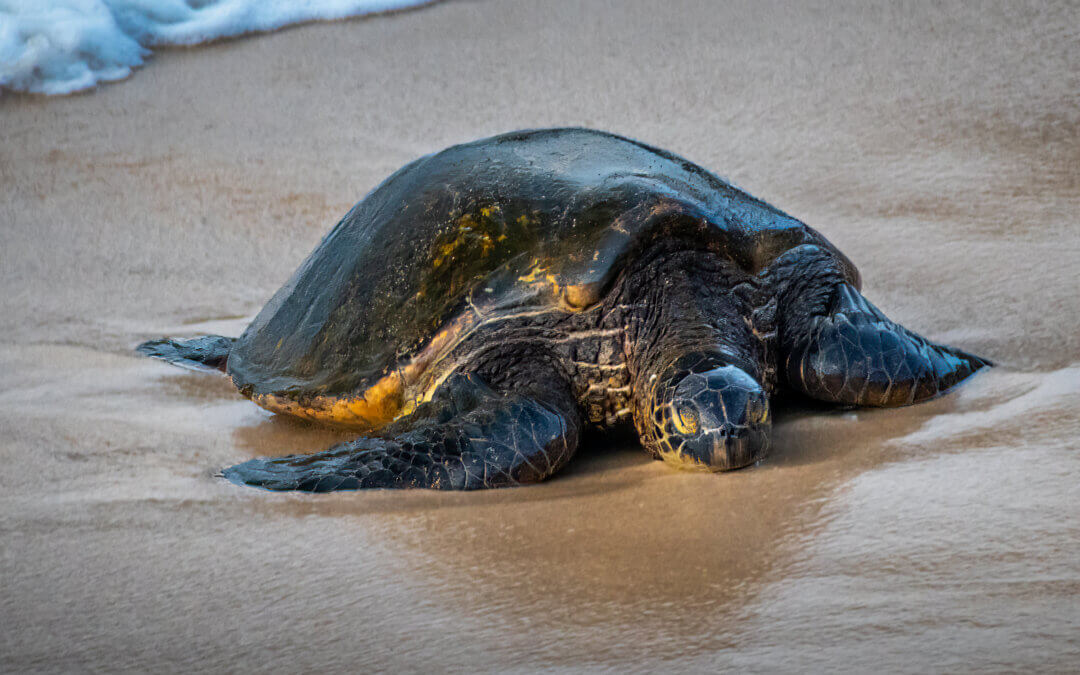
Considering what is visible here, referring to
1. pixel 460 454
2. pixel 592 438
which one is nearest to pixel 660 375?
pixel 592 438

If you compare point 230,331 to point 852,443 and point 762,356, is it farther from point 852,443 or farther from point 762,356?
point 852,443

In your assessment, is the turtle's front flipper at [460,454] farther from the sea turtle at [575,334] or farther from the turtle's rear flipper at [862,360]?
the turtle's rear flipper at [862,360]

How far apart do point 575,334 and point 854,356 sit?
78 cm

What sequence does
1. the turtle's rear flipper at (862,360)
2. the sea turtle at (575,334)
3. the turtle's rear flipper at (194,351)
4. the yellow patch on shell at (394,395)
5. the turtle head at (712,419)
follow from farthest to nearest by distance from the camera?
the turtle's rear flipper at (194,351), the yellow patch on shell at (394,395), the turtle's rear flipper at (862,360), the sea turtle at (575,334), the turtle head at (712,419)

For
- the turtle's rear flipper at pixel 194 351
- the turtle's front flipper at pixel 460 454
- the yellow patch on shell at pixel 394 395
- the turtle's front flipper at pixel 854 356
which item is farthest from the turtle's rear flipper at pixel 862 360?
the turtle's rear flipper at pixel 194 351

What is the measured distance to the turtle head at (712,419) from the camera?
8.16ft

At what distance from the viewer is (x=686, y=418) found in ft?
8.34

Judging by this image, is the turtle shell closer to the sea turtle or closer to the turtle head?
the sea turtle

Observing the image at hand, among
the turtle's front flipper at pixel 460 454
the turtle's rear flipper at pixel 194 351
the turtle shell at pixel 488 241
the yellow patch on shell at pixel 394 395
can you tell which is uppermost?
the turtle shell at pixel 488 241

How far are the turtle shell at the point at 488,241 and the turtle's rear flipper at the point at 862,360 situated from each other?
0.26 meters

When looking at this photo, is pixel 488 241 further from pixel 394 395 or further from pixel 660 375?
pixel 660 375

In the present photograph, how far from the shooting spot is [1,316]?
4422 mm

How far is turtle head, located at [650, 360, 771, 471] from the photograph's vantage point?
2.49m

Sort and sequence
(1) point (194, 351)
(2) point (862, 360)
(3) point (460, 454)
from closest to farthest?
(3) point (460, 454)
(2) point (862, 360)
(1) point (194, 351)
